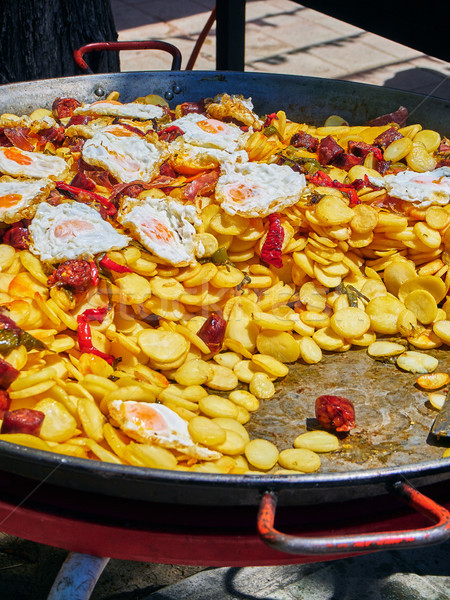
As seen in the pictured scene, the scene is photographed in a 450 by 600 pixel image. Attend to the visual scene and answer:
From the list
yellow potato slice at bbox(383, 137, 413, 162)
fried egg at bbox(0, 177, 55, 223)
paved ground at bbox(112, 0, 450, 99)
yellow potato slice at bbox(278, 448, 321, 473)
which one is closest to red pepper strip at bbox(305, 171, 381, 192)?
yellow potato slice at bbox(383, 137, 413, 162)

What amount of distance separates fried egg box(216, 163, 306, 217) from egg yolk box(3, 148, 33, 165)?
2.41 ft

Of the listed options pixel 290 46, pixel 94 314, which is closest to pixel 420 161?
pixel 94 314

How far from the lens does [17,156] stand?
2271 millimetres

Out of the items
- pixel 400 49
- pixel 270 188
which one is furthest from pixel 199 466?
pixel 400 49

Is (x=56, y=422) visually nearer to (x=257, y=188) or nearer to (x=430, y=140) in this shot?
(x=257, y=188)

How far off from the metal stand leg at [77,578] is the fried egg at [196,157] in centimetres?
141

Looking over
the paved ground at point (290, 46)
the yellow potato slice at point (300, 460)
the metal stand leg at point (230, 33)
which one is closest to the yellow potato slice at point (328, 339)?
the yellow potato slice at point (300, 460)

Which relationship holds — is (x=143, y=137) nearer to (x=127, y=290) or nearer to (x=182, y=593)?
(x=127, y=290)

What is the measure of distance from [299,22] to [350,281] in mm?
6848

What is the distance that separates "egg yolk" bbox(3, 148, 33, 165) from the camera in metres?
2.25

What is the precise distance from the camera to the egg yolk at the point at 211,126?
2466 mm

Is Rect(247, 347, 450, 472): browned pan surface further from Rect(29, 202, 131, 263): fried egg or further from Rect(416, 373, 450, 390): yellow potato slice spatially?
Rect(29, 202, 131, 263): fried egg

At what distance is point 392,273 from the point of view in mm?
2256

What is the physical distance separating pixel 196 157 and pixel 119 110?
0.55 m
